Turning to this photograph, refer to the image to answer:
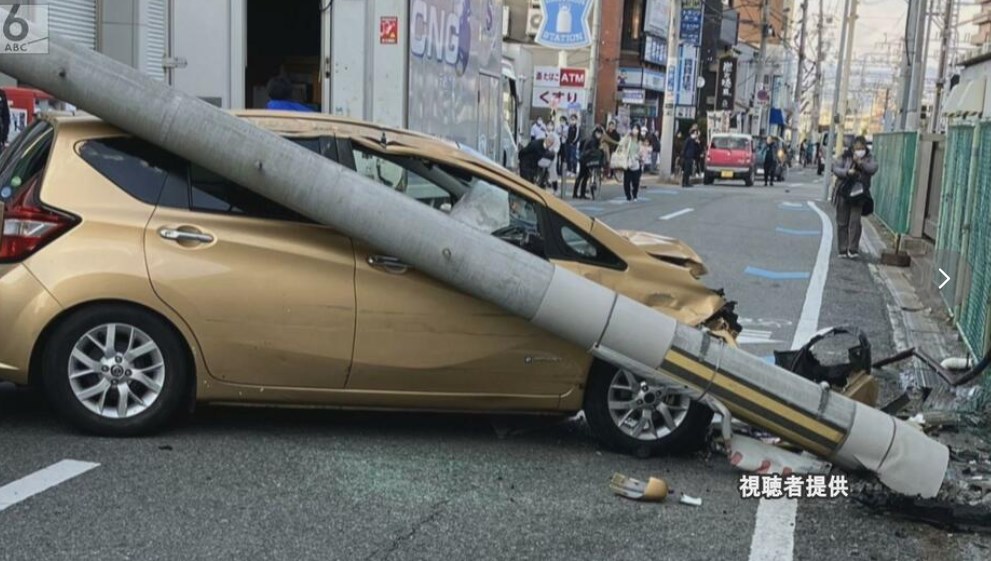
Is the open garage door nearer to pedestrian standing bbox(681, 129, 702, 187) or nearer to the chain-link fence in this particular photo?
the chain-link fence

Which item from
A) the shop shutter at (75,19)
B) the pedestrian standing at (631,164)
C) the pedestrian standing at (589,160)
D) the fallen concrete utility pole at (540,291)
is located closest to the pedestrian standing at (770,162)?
the pedestrian standing at (631,164)

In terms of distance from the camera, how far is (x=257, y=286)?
5.71 m

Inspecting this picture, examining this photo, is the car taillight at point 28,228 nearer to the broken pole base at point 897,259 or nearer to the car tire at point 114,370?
the car tire at point 114,370

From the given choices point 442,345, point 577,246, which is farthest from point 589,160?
point 442,345

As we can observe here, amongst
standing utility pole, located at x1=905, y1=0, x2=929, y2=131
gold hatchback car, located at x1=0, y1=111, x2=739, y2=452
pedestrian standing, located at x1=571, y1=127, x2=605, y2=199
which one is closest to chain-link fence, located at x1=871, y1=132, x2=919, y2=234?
standing utility pole, located at x1=905, y1=0, x2=929, y2=131

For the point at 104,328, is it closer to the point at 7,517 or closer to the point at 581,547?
the point at 7,517

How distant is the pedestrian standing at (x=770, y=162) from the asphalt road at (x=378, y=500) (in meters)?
39.6

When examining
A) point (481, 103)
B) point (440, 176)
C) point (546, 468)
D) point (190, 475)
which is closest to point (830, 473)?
point (546, 468)

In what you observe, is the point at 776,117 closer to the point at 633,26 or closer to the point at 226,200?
the point at 633,26

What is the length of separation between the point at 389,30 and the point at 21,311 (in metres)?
5.98

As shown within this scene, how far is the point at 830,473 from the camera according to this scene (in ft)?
18.5

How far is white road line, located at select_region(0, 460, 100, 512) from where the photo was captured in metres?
4.95

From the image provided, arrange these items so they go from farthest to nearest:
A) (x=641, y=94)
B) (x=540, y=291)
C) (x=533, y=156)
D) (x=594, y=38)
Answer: (x=641, y=94), (x=594, y=38), (x=533, y=156), (x=540, y=291)

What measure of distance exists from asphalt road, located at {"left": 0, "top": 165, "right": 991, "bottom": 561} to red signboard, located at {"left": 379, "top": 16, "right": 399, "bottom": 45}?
5.27 m
